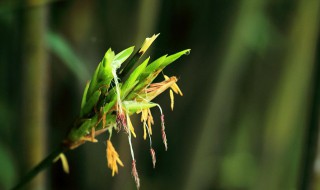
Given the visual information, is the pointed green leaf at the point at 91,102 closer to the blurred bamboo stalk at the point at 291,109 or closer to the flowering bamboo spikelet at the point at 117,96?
the flowering bamboo spikelet at the point at 117,96

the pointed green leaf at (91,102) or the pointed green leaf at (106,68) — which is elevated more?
the pointed green leaf at (106,68)

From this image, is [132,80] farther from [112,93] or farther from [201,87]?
[201,87]

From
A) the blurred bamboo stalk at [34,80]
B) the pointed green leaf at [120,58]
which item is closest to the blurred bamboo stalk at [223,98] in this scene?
the blurred bamboo stalk at [34,80]

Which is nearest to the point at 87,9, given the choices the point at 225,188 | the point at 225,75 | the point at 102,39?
the point at 102,39

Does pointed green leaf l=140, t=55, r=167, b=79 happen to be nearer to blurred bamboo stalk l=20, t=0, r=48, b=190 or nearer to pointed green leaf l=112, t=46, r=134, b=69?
pointed green leaf l=112, t=46, r=134, b=69

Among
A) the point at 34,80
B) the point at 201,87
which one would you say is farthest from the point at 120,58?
the point at 201,87

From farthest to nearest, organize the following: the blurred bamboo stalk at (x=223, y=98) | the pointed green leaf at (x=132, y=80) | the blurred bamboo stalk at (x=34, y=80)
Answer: the blurred bamboo stalk at (x=223, y=98) < the blurred bamboo stalk at (x=34, y=80) < the pointed green leaf at (x=132, y=80)
